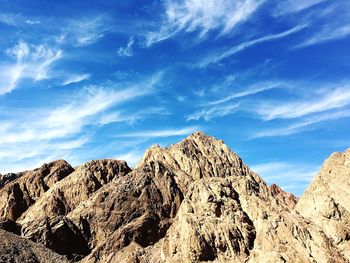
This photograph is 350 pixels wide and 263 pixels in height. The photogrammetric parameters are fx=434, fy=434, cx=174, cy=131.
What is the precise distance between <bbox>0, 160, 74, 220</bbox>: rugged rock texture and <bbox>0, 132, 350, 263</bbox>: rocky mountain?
344mm

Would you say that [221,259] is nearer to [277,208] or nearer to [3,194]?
[277,208]

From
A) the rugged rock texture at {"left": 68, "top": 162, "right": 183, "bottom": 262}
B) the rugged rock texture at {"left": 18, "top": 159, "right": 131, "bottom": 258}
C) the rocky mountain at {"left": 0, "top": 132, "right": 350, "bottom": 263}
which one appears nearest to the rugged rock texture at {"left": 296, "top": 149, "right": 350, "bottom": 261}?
the rocky mountain at {"left": 0, "top": 132, "right": 350, "bottom": 263}

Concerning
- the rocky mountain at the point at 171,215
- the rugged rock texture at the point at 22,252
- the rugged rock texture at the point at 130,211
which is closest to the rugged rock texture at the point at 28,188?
the rocky mountain at the point at 171,215

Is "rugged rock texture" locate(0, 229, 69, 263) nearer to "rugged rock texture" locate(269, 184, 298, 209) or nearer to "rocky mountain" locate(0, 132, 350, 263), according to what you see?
"rocky mountain" locate(0, 132, 350, 263)

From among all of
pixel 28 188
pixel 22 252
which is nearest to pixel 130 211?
pixel 22 252

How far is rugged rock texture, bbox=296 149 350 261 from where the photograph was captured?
100688mm

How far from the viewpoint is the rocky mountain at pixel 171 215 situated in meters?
99.2

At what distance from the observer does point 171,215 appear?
128 meters

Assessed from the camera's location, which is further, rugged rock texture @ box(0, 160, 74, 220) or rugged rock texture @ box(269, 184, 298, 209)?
rugged rock texture @ box(269, 184, 298, 209)

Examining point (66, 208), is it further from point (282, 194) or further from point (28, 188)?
point (282, 194)

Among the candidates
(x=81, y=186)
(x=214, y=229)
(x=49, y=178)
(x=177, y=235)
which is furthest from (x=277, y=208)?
(x=49, y=178)

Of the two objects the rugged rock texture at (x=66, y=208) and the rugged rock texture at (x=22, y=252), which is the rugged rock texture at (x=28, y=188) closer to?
the rugged rock texture at (x=66, y=208)

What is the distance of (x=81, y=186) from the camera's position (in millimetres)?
137500

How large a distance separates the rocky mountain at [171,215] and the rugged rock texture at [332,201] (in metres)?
0.25
